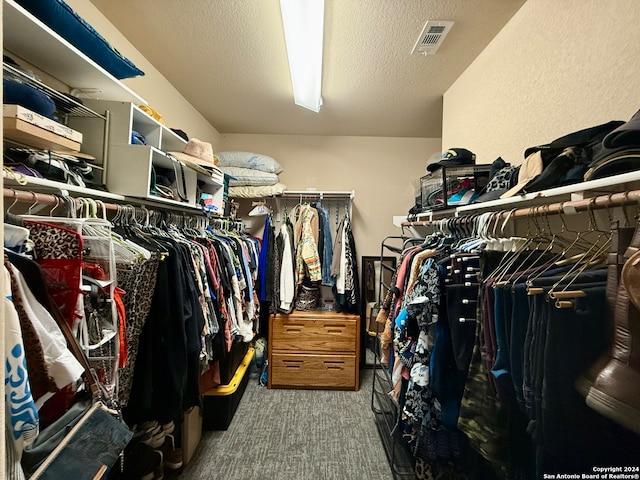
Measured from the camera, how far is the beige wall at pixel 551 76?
3.30 feet

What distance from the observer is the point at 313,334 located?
278 centimetres

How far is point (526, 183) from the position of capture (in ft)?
3.30

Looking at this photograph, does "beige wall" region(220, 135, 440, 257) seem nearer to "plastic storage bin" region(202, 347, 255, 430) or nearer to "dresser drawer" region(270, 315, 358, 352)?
"dresser drawer" region(270, 315, 358, 352)

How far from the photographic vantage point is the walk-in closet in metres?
0.71

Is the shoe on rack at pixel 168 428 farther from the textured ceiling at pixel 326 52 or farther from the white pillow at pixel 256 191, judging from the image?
the textured ceiling at pixel 326 52

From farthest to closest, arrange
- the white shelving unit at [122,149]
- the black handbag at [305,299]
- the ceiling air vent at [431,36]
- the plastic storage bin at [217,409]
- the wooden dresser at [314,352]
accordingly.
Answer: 1. the black handbag at [305,299]
2. the wooden dresser at [314,352]
3. the plastic storage bin at [217,409]
4. the ceiling air vent at [431,36]
5. the white shelving unit at [122,149]

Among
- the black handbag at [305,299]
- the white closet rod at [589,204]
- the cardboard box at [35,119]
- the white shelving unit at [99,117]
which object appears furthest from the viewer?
the black handbag at [305,299]

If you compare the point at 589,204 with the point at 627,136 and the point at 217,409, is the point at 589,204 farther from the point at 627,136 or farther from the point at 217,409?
the point at 217,409

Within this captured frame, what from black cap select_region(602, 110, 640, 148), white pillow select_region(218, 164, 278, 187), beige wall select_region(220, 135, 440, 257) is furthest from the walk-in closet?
beige wall select_region(220, 135, 440, 257)

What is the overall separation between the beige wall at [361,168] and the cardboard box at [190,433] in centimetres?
218

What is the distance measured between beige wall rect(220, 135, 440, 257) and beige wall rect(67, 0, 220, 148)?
724 millimetres

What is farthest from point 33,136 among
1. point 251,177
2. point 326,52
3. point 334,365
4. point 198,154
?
point 334,365

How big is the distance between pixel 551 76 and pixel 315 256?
80.5 inches

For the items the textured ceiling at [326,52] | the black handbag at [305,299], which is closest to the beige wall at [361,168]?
the textured ceiling at [326,52]
